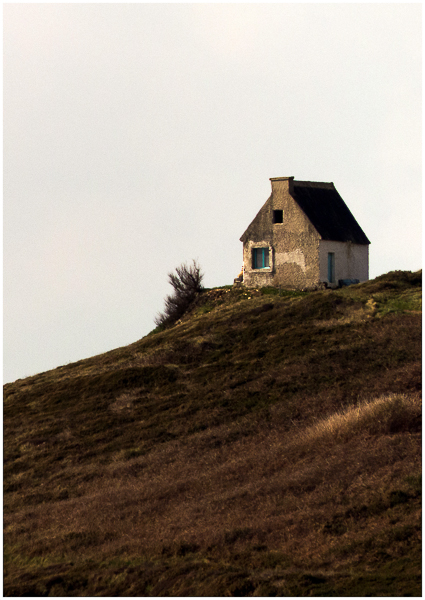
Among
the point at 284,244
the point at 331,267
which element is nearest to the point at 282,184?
the point at 284,244

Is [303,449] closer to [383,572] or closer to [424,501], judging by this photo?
[424,501]

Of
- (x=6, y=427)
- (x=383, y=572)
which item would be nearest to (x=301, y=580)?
(x=383, y=572)

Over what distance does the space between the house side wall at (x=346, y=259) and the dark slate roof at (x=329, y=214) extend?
1.32 feet

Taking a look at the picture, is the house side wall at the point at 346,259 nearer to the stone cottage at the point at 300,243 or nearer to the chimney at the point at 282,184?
the stone cottage at the point at 300,243

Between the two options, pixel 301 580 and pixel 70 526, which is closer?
pixel 301 580

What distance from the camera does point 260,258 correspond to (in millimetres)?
46844

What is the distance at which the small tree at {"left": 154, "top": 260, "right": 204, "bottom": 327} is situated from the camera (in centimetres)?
4881

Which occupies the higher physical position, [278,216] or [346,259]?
[278,216]

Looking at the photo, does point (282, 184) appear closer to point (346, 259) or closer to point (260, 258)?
point (260, 258)

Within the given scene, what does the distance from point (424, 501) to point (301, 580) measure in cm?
361

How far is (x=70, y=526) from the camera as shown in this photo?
18406mm

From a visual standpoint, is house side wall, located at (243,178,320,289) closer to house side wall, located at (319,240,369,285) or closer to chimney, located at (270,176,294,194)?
chimney, located at (270,176,294,194)

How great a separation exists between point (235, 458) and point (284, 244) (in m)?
25.7

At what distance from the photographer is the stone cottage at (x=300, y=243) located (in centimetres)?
4438
